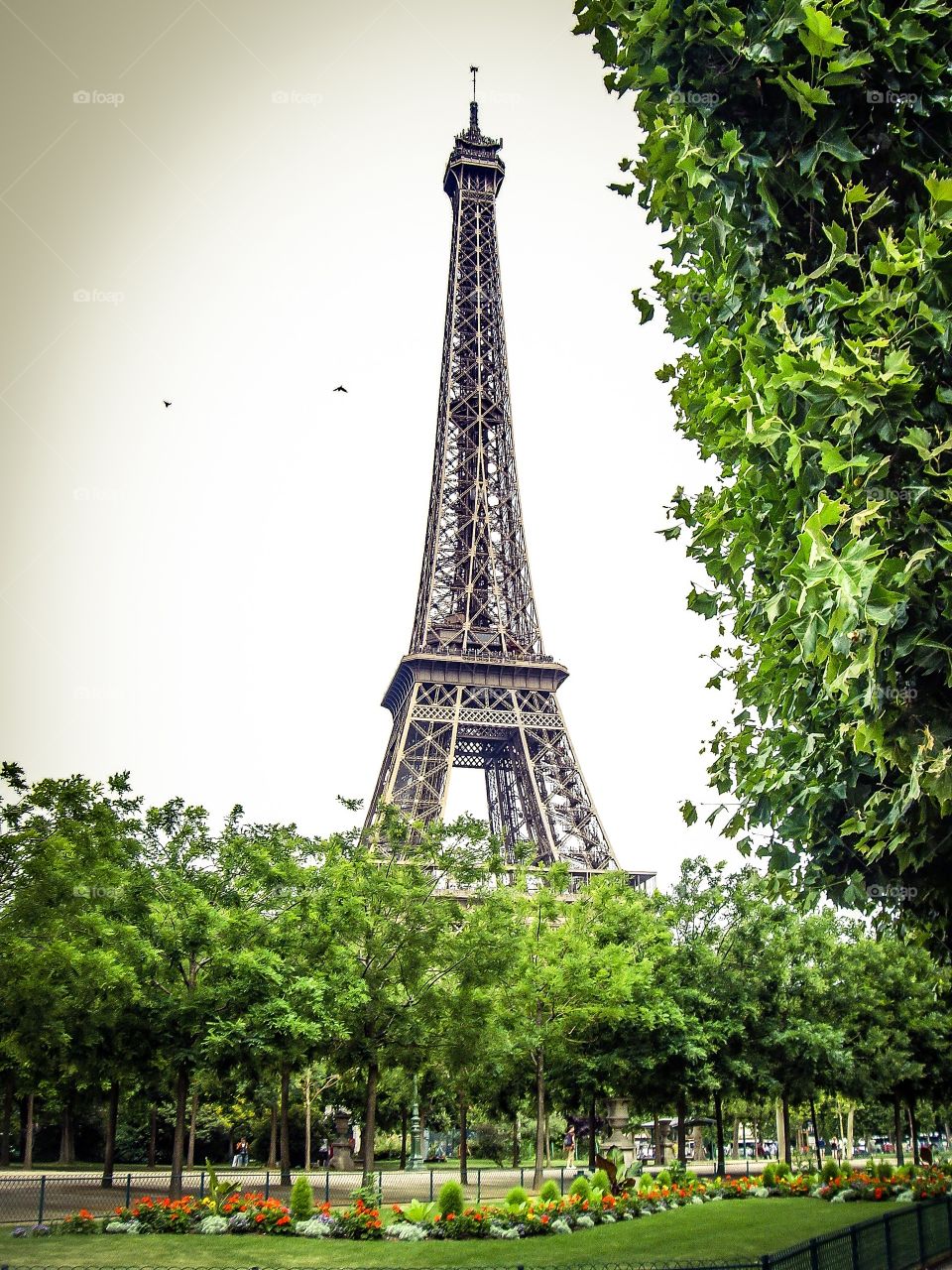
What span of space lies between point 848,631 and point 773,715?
4044mm

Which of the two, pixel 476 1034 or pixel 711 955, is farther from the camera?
pixel 711 955

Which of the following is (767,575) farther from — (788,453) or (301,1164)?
(301,1164)

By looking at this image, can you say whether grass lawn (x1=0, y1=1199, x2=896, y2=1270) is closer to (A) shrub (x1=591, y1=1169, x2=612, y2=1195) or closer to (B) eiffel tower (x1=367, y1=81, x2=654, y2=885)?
(A) shrub (x1=591, y1=1169, x2=612, y2=1195)

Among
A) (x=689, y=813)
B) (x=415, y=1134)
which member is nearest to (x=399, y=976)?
(x=689, y=813)

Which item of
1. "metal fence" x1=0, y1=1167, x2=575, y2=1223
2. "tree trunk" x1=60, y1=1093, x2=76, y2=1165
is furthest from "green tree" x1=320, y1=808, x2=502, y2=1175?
"tree trunk" x1=60, y1=1093, x2=76, y2=1165

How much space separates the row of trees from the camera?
25328 mm

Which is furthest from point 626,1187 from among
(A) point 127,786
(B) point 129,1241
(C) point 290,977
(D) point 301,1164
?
(D) point 301,1164

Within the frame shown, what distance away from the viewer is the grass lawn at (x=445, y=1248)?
65.2 ft

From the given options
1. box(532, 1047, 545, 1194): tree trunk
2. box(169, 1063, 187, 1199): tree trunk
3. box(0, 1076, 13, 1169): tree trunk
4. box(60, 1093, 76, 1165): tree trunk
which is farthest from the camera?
box(60, 1093, 76, 1165): tree trunk

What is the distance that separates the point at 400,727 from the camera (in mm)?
67188

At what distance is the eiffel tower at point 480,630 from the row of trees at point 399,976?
21.2 metres

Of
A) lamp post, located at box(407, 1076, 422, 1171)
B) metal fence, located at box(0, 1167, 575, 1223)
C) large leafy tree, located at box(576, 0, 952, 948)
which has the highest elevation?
large leafy tree, located at box(576, 0, 952, 948)

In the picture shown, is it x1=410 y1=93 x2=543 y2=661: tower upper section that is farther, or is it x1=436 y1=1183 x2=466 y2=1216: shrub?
x1=410 y1=93 x2=543 y2=661: tower upper section

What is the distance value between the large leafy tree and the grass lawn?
1301 cm
